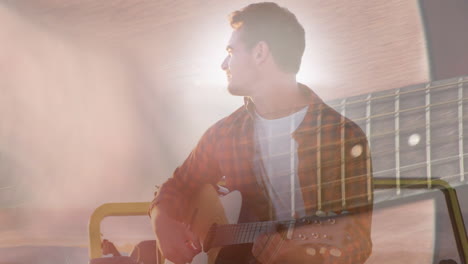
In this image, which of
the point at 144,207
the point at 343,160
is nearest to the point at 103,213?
the point at 144,207

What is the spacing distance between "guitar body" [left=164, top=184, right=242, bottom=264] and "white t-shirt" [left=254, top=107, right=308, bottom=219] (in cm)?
8

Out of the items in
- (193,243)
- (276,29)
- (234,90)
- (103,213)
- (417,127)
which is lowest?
(193,243)

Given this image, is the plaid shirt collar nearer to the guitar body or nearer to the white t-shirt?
the white t-shirt

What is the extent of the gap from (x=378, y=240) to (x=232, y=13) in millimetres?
599

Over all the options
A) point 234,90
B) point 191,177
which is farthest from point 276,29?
point 191,177

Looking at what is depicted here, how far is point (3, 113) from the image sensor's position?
116cm

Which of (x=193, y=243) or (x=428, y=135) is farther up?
(x=428, y=135)

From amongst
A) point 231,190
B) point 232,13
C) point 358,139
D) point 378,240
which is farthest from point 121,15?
point 378,240

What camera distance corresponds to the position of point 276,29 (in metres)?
1.10

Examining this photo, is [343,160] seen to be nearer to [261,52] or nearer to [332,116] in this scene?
[332,116]

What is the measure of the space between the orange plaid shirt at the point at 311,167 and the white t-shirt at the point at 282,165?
0.04 ft

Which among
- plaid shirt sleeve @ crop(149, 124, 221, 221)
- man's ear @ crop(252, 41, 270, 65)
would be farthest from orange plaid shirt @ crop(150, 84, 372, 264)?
man's ear @ crop(252, 41, 270, 65)

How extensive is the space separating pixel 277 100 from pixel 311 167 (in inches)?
6.5

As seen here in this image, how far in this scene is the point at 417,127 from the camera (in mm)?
1121
